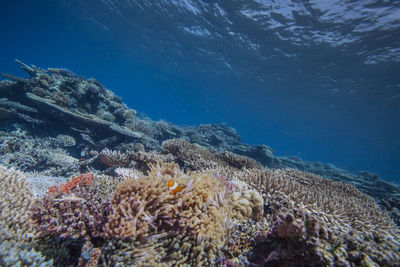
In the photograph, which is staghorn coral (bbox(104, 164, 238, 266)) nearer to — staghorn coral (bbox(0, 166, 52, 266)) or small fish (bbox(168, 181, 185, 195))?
small fish (bbox(168, 181, 185, 195))

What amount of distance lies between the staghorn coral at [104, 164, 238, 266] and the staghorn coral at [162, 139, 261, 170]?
9.80 ft

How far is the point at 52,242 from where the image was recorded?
229 centimetres

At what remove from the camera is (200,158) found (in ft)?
18.8

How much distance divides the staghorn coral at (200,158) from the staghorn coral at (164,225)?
118 inches

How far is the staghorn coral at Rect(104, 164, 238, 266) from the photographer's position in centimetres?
194

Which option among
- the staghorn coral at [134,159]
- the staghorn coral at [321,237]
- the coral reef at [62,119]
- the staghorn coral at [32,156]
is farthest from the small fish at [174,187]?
the staghorn coral at [32,156]

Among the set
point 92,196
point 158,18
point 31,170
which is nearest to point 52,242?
point 92,196

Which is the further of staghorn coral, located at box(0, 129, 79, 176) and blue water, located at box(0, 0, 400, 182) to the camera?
blue water, located at box(0, 0, 400, 182)

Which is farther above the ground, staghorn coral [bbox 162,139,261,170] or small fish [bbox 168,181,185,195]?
staghorn coral [bbox 162,139,261,170]

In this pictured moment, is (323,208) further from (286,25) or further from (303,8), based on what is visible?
(286,25)

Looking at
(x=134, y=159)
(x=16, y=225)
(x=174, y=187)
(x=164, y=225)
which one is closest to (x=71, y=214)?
(x=16, y=225)

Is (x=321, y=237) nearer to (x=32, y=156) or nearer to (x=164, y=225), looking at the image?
(x=164, y=225)

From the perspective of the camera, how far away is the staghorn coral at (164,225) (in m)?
1.94

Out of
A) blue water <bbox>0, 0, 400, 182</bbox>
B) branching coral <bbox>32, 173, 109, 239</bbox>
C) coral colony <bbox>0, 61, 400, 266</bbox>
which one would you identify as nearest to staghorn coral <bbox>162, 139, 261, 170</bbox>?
coral colony <bbox>0, 61, 400, 266</bbox>
